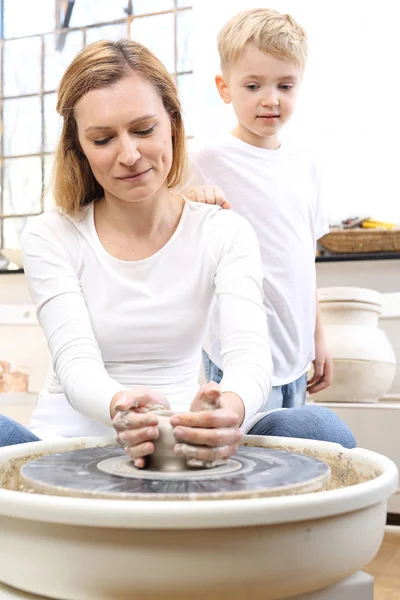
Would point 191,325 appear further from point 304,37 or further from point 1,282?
point 1,282

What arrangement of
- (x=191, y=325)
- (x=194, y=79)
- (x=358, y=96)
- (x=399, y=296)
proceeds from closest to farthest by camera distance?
1. (x=191, y=325)
2. (x=399, y=296)
3. (x=358, y=96)
4. (x=194, y=79)

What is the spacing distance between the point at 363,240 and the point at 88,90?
176 cm

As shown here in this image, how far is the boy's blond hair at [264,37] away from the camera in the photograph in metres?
1.44

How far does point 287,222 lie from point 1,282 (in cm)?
209

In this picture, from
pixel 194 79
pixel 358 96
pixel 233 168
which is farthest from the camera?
pixel 194 79

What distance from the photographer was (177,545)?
1.81 ft

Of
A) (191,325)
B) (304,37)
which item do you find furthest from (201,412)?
(304,37)

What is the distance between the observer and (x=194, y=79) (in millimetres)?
3174

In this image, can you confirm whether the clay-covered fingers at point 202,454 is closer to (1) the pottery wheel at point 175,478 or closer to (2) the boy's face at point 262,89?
(1) the pottery wheel at point 175,478

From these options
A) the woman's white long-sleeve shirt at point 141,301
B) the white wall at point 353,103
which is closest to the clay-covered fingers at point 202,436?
the woman's white long-sleeve shirt at point 141,301

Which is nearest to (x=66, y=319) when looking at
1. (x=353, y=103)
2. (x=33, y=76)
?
(x=353, y=103)

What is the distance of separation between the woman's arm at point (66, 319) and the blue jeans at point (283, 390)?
1.55 ft

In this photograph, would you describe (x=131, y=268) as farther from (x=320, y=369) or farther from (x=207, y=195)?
(x=320, y=369)

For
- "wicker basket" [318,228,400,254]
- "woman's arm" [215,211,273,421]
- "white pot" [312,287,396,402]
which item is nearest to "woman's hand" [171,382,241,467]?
"woman's arm" [215,211,273,421]
